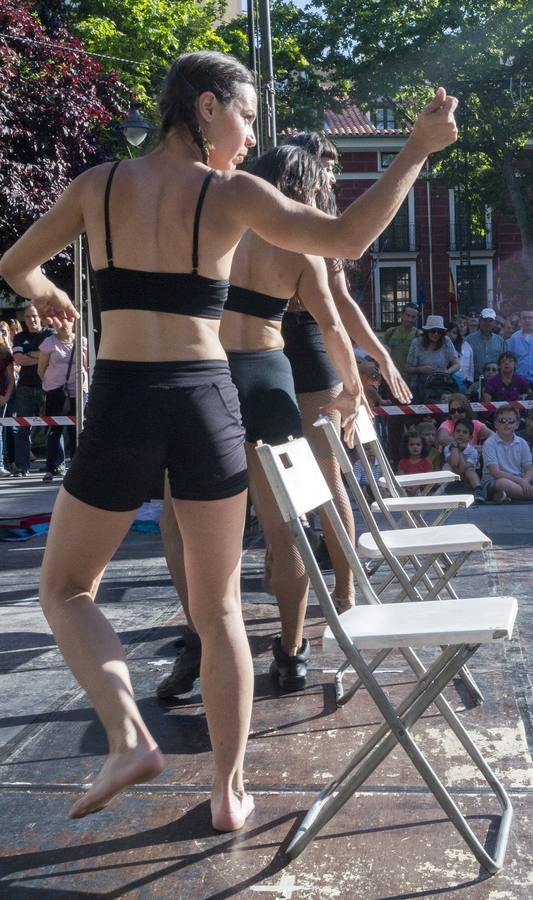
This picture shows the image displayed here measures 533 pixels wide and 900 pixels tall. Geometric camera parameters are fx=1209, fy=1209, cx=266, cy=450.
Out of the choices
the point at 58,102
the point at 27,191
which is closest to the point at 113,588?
the point at 27,191

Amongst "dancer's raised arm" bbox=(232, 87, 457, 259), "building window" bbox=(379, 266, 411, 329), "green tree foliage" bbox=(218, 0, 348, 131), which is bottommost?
"dancer's raised arm" bbox=(232, 87, 457, 259)

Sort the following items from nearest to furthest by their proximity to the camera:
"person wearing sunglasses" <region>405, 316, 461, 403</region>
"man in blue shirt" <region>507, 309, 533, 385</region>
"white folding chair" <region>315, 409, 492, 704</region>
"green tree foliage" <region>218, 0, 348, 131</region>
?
"white folding chair" <region>315, 409, 492, 704</region> → "person wearing sunglasses" <region>405, 316, 461, 403</region> → "man in blue shirt" <region>507, 309, 533, 385</region> → "green tree foliage" <region>218, 0, 348, 131</region>

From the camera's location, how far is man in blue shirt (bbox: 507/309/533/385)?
14250 mm

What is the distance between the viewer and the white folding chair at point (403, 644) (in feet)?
9.03

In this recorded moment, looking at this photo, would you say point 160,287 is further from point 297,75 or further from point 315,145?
point 297,75

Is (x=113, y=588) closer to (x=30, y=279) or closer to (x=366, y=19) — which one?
(x=30, y=279)

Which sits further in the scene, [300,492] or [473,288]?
[473,288]

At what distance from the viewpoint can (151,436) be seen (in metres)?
2.80

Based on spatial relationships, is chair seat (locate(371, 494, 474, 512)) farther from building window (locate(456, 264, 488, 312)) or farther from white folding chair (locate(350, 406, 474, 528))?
building window (locate(456, 264, 488, 312))

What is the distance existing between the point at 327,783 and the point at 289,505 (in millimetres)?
931

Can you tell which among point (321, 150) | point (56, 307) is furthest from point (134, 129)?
point (56, 307)

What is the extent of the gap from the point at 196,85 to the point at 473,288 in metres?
52.0

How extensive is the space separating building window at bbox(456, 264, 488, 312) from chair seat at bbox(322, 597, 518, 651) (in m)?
48.4

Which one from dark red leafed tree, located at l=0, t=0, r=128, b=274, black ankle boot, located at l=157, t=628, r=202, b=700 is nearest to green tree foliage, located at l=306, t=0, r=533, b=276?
dark red leafed tree, located at l=0, t=0, r=128, b=274
